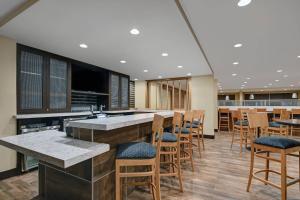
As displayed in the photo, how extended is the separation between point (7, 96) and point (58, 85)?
1.00 metres

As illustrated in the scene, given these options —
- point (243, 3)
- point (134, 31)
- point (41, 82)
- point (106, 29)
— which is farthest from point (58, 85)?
point (243, 3)

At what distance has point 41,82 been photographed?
10.8 ft

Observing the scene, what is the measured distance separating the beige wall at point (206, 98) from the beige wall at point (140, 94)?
7.14 ft

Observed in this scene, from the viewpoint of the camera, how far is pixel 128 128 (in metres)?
1.97

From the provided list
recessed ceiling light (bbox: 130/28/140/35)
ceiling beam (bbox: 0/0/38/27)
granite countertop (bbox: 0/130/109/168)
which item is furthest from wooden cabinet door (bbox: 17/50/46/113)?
recessed ceiling light (bbox: 130/28/140/35)

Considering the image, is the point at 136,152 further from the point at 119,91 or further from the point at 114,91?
the point at 119,91

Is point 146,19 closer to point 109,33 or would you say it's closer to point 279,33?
point 109,33

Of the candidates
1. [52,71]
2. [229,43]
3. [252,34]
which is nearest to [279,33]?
[252,34]

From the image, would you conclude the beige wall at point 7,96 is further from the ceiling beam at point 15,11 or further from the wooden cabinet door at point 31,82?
the ceiling beam at point 15,11

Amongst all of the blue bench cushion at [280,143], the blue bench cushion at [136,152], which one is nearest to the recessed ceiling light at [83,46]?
the blue bench cushion at [136,152]

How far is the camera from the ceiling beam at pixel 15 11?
1.86m

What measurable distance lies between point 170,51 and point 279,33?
1.84 meters

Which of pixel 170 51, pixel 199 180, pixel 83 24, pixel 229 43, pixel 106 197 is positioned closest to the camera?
pixel 106 197

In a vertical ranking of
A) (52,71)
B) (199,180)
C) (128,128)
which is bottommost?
(199,180)
